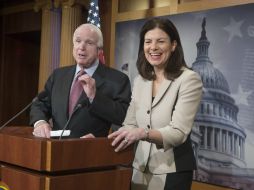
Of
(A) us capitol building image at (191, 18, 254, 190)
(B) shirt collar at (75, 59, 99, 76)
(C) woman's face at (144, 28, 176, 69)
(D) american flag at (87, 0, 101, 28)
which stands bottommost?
(A) us capitol building image at (191, 18, 254, 190)

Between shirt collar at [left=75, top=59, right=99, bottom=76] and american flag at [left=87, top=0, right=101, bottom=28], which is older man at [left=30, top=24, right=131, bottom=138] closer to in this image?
shirt collar at [left=75, top=59, right=99, bottom=76]

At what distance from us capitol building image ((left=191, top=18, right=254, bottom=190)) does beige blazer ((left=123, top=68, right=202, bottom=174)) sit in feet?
8.30

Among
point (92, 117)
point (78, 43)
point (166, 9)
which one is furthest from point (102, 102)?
point (166, 9)

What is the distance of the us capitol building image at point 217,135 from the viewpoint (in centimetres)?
404

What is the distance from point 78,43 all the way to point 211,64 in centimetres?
252

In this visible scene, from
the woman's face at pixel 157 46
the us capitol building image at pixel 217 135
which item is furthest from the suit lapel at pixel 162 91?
the us capitol building image at pixel 217 135

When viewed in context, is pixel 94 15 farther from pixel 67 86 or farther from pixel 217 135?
pixel 67 86

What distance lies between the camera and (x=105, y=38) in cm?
550

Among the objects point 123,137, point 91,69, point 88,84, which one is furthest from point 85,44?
point 123,137

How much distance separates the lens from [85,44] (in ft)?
6.77

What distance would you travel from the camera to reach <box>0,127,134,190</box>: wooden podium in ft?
4.07

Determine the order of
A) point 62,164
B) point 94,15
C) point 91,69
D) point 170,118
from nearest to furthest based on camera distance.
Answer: point 62,164 < point 170,118 < point 91,69 < point 94,15

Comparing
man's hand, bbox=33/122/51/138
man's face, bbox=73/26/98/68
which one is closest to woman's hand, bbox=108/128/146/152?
man's hand, bbox=33/122/51/138

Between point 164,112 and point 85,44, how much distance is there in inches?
25.4
